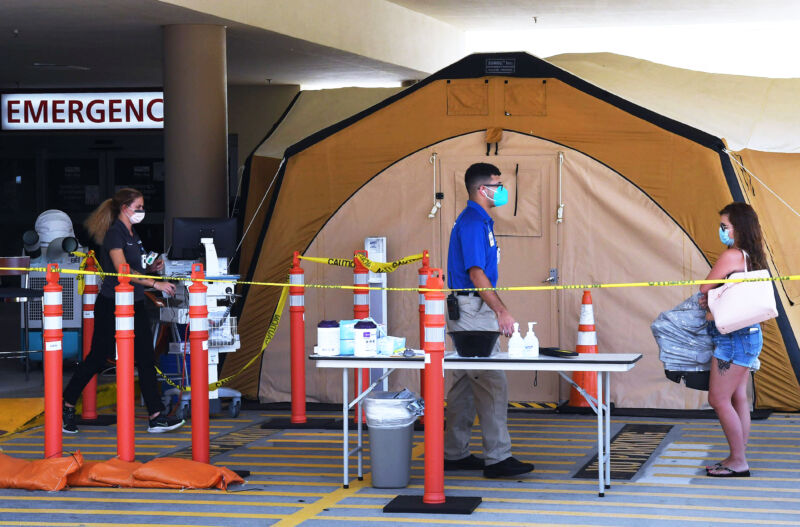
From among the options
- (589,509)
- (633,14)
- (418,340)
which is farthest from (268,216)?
(633,14)

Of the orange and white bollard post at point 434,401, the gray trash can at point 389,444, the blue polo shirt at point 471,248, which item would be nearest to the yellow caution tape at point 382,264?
the blue polo shirt at point 471,248

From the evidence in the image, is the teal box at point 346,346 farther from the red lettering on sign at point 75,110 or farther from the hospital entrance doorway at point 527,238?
the red lettering on sign at point 75,110

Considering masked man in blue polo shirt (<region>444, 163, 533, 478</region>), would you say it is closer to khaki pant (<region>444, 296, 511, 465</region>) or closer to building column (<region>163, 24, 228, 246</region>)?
khaki pant (<region>444, 296, 511, 465</region>)

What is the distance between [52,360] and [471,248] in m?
2.53

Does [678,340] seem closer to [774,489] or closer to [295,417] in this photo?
[774,489]

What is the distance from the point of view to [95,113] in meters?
13.5

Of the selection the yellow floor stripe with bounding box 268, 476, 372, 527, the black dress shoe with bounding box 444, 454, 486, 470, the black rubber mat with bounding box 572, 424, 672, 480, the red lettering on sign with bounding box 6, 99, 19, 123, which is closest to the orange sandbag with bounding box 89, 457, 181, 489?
the yellow floor stripe with bounding box 268, 476, 372, 527

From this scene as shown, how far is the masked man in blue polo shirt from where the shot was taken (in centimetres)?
680

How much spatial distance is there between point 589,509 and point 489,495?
0.62 metres

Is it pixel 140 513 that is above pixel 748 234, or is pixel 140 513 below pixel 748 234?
below

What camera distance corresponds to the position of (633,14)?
45.9 feet

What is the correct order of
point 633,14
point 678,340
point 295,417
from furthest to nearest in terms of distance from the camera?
point 633,14 → point 295,417 → point 678,340

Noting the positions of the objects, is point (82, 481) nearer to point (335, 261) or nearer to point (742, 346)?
point (335, 261)

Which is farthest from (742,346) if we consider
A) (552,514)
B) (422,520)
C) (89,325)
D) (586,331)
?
(89,325)
